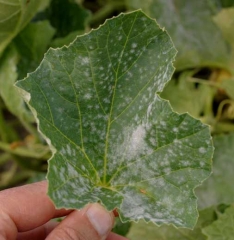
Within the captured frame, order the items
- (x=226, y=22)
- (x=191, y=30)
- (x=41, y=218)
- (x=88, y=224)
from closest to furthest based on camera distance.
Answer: (x=88, y=224), (x=41, y=218), (x=226, y=22), (x=191, y=30)

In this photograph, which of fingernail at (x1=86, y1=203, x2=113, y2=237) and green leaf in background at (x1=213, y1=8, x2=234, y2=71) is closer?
fingernail at (x1=86, y1=203, x2=113, y2=237)

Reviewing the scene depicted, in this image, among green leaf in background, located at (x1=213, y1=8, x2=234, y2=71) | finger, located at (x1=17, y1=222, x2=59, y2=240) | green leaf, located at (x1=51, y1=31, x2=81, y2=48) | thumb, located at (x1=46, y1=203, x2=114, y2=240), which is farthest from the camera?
green leaf in background, located at (x1=213, y1=8, x2=234, y2=71)

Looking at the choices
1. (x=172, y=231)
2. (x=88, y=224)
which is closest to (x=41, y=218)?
(x=88, y=224)

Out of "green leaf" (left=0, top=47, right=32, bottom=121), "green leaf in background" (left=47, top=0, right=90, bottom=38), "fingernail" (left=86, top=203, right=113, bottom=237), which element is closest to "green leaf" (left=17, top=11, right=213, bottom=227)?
"fingernail" (left=86, top=203, right=113, bottom=237)

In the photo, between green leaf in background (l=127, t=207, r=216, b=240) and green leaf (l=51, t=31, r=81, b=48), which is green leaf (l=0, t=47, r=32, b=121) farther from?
green leaf in background (l=127, t=207, r=216, b=240)

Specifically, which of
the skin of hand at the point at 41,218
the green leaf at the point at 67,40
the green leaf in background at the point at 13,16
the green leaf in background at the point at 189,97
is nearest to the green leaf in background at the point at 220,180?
the green leaf in background at the point at 189,97

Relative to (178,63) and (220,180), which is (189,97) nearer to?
(178,63)

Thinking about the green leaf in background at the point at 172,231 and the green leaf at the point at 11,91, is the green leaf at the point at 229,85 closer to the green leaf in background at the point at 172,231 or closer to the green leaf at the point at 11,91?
the green leaf in background at the point at 172,231
